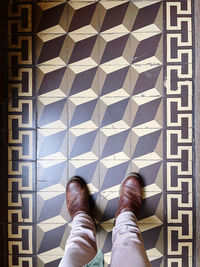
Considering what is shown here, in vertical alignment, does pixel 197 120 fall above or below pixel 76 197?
above

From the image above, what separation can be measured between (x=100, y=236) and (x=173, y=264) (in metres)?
0.35

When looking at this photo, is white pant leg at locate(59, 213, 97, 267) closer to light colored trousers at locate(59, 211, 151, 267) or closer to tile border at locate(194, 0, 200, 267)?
light colored trousers at locate(59, 211, 151, 267)

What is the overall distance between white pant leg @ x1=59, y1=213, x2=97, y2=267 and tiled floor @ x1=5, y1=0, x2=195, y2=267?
0.60 feet

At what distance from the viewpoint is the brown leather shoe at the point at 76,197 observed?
1.15 m

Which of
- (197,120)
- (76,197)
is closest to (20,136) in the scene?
(76,197)

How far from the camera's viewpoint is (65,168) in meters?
1.21

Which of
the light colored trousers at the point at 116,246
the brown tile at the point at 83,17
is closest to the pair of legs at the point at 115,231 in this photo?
the light colored trousers at the point at 116,246

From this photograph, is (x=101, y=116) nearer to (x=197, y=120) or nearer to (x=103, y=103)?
(x=103, y=103)

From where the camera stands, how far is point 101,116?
47.2 inches

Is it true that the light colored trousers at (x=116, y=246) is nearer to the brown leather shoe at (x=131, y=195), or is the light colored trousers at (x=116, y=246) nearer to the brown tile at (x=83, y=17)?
the brown leather shoe at (x=131, y=195)

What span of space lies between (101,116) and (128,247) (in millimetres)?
563

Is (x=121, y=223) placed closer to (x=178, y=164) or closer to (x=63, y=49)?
(x=178, y=164)

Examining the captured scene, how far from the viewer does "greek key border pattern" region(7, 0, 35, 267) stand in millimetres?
1208

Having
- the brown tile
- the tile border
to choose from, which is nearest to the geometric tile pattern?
the brown tile
